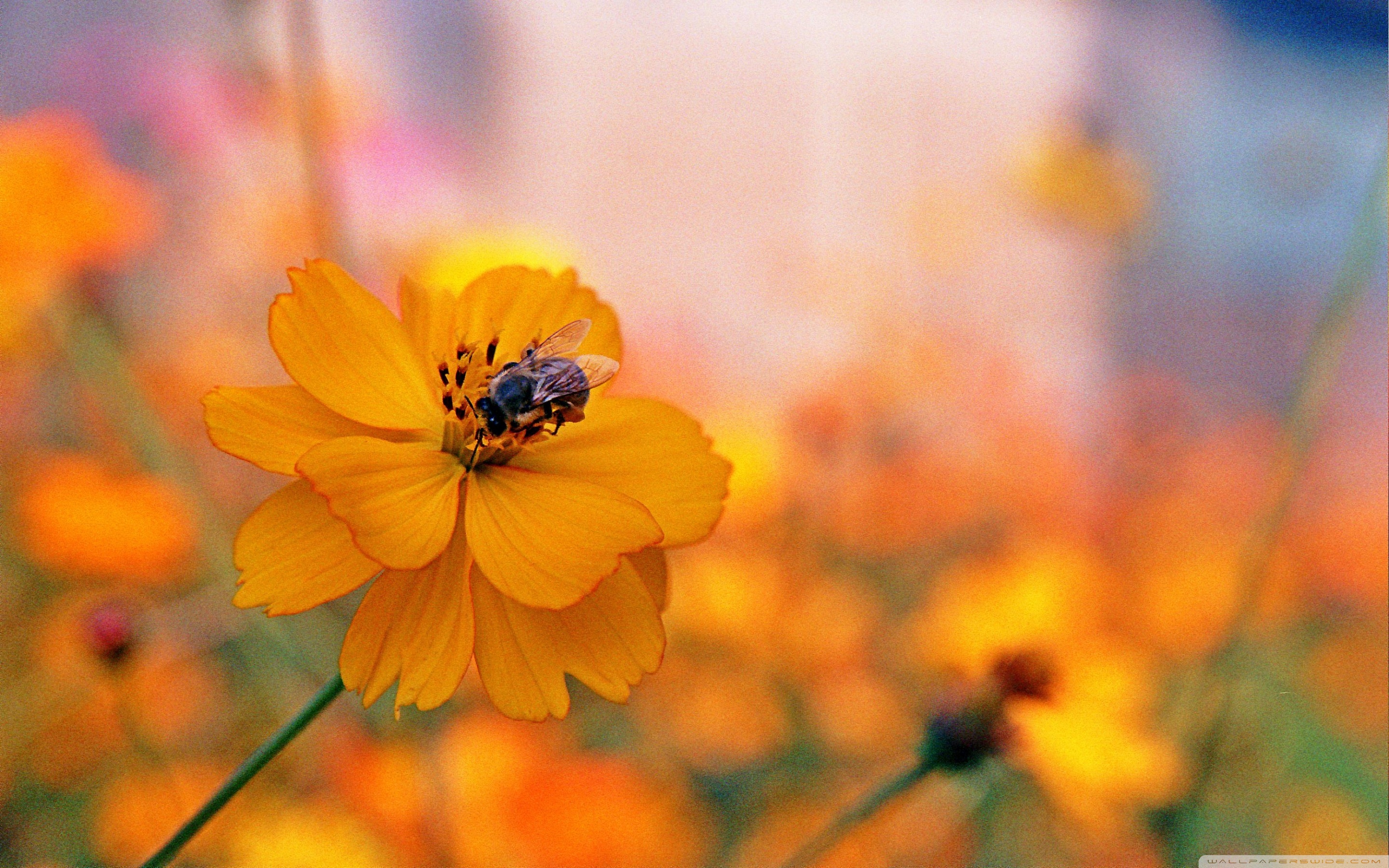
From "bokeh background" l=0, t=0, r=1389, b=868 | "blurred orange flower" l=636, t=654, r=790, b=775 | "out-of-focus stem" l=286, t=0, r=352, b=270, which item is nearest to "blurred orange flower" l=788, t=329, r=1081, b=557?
"bokeh background" l=0, t=0, r=1389, b=868

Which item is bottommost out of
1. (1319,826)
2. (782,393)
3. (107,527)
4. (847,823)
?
(1319,826)

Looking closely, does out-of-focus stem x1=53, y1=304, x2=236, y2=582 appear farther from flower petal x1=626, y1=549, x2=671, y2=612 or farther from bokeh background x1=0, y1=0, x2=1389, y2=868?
flower petal x1=626, y1=549, x2=671, y2=612

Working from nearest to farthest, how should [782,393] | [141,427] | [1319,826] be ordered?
[141,427] < [1319,826] < [782,393]

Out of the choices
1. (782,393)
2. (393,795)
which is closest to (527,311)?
(393,795)

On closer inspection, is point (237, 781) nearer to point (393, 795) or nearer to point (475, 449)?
point (475, 449)

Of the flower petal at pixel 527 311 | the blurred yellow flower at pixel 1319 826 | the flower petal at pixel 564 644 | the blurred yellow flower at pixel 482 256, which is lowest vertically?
the blurred yellow flower at pixel 1319 826

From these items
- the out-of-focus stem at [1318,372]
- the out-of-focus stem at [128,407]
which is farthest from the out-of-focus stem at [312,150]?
the out-of-focus stem at [1318,372]

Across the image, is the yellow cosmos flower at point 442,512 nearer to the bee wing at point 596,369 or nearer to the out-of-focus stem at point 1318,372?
the bee wing at point 596,369
